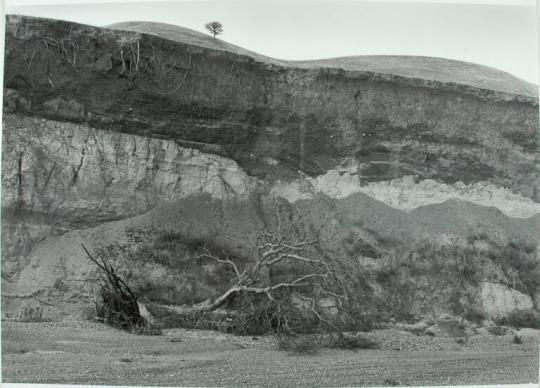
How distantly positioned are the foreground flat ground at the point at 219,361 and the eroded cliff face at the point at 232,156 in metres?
1.88

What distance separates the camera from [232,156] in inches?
677

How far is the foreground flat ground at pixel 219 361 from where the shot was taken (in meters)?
11.1

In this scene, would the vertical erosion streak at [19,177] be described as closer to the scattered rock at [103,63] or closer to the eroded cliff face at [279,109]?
the eroded cliff face at [279,109]

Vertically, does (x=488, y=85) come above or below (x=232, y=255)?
above

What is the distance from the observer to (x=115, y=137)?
1606 cm

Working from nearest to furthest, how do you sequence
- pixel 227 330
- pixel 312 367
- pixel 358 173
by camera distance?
pixel 312 367
pixel 227 330
pixel 358 173

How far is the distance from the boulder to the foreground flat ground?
1722 millimetres

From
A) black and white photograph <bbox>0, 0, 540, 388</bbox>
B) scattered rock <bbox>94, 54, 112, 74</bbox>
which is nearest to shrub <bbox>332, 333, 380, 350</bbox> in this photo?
black and white photograph <bbox>0, 0, 540, 388</bbox>

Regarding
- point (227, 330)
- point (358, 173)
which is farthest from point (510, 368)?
point (358, 173)

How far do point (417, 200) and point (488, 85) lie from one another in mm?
3761

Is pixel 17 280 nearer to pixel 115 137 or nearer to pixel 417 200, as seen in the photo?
pixel 115 137

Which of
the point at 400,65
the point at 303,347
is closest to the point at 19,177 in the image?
the point at 303,347

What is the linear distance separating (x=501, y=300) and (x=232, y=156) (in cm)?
714

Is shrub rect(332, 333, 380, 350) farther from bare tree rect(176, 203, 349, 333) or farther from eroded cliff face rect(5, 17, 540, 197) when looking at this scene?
eroded cliff face rect(5, 17, 540, 197)
